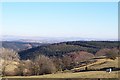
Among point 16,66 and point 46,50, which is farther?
point 46,50

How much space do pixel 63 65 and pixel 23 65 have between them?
1071 cm

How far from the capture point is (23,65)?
3716 centimetres

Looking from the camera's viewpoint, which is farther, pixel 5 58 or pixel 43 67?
pixel 43 67

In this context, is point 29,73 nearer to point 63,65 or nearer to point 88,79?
point 63,65

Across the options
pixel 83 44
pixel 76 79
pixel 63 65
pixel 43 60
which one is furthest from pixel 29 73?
pixel 83 44

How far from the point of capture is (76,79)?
2216 centimetres

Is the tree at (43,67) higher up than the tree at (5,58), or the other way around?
the tree at (5,58)

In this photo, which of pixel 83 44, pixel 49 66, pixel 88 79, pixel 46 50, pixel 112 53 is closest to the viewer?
pixel 88 79

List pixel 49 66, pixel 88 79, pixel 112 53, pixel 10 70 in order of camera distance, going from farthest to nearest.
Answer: pixel 112 53
pixel 49 66
pixel 10 70
pixel 88 79

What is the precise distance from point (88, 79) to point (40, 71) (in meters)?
16.2

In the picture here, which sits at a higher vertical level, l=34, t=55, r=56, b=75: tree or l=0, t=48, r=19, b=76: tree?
l=0, t=48, r=19, b=76: tree

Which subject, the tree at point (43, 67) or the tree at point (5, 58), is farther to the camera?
the tree at point (43, 67)

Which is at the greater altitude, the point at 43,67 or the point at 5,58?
the point at 5,58

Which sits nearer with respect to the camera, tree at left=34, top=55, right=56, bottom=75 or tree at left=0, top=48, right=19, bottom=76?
tree at left=0, top=48, right=19, bottom=76
